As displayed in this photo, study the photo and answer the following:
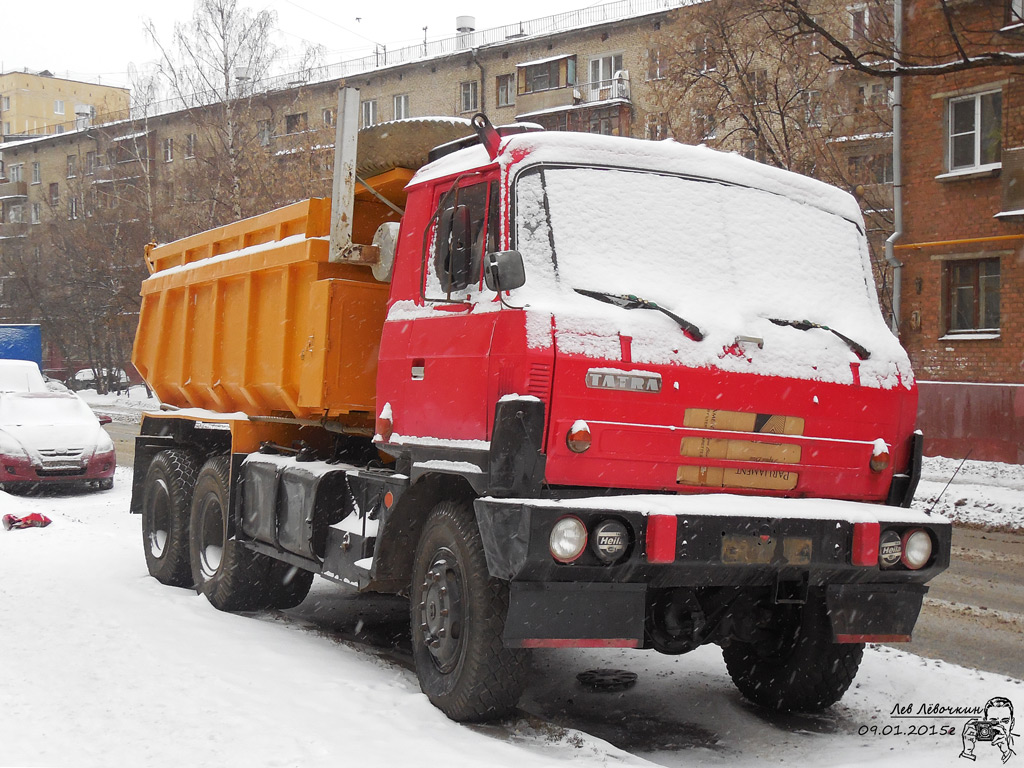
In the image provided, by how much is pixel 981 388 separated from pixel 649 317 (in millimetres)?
16076

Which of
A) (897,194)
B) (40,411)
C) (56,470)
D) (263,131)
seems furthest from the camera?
(263,131)

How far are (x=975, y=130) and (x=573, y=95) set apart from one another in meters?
23.2

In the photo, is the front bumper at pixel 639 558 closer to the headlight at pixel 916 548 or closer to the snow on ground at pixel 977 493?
the headlight at pixel 916 548

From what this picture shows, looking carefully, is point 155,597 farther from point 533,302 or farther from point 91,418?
point 91,418

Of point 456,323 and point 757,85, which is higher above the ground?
point 757,85

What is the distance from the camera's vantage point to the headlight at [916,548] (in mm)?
5016

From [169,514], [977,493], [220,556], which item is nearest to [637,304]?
[220,556]

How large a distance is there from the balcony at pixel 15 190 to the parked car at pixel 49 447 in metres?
55.5

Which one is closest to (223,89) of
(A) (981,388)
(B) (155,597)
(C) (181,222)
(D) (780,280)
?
(C) (181,222)

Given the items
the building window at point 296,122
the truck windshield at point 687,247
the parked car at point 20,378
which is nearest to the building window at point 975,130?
the truck windshield at point 687,247

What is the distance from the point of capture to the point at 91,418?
53.6ft

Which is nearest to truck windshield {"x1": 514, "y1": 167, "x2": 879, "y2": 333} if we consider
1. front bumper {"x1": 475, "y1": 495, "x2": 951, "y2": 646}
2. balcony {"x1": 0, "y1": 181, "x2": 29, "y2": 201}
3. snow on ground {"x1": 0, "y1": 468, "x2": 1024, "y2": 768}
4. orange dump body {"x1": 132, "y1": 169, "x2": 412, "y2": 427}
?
front bumper {"x1": 475, "y1": 495, "x2": 951, "y2": 646}

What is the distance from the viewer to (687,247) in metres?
5.22

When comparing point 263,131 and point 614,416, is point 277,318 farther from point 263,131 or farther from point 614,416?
point 263,131
